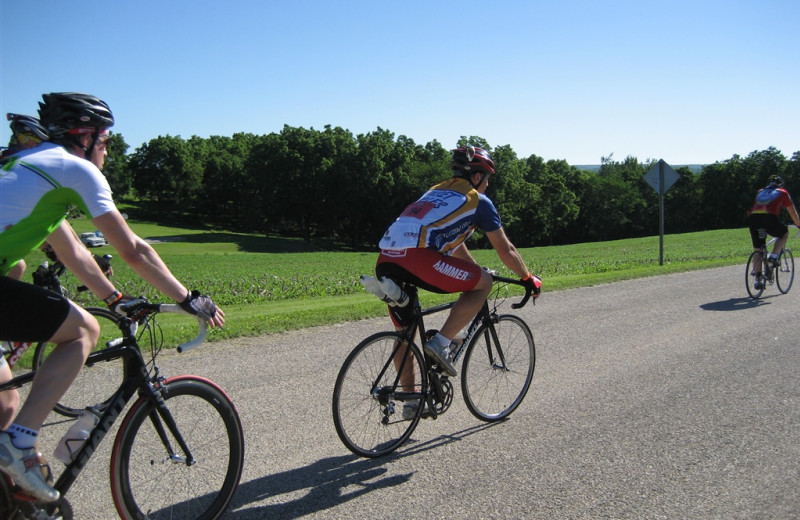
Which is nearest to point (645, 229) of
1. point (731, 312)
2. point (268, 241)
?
point (268, 241)

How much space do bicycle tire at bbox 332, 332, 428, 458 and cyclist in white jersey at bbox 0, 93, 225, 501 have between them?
1530 mm

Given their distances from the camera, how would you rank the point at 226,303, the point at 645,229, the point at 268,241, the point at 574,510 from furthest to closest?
the point at 645,229 → the point at 268,241 → the point at 226,303 → the point at 574,510

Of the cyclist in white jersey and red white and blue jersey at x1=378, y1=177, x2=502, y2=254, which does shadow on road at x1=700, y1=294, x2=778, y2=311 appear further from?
the cyclist in white jersey

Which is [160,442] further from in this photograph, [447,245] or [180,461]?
[447,245]

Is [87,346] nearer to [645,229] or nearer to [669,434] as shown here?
[669,434]

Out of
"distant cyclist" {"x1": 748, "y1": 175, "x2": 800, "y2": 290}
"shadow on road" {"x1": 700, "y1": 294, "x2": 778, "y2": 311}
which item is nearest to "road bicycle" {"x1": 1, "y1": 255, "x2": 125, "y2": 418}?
"shadow on road" {"x1": 700, "y1": 294, "x2": 778, "y2": 311}

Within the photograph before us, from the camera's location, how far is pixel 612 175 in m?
105

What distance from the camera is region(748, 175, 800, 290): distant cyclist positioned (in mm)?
11398

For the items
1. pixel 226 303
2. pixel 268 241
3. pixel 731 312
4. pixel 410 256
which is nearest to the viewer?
pixel 410 256

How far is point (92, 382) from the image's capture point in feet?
17.9

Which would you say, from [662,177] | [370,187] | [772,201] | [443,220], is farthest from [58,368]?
[370,187]

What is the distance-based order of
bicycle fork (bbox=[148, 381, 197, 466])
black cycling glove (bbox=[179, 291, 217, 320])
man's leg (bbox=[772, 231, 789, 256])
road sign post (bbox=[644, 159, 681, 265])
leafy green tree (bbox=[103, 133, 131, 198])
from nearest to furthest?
black cycling glove (bbox=[179, 291, 217, 320]), bicycle fork (bbox=[148, 381, 197, 466]), man's leg (bbox=[772, 231, 789, 256]), road sign post (bbox=[644, 159, 681, 265]), leafy green tree (bbox=[103, 133, 131, 198])

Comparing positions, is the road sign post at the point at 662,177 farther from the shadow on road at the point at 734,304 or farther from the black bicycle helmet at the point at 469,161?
the black bicycle helmet at the point at 469,161

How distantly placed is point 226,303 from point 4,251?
420 inches
